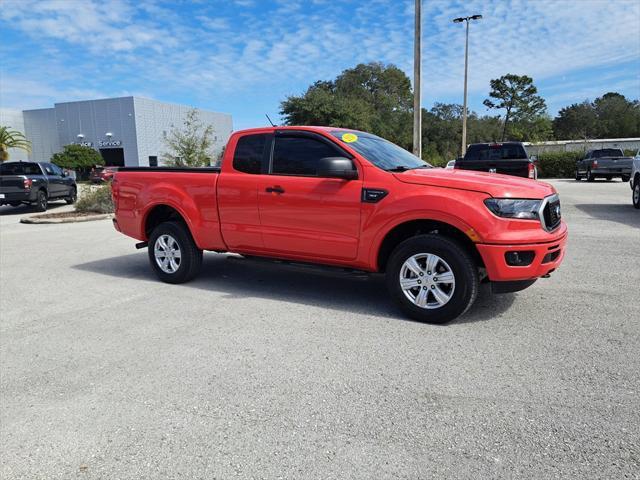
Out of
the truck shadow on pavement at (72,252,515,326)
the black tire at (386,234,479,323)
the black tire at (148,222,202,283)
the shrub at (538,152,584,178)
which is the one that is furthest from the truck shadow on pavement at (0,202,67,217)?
the shrub at (538,152,584,178)

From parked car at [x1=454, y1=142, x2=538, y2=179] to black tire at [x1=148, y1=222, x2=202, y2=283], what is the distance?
8.01 m

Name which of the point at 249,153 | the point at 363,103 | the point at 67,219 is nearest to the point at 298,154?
the point at 249,153

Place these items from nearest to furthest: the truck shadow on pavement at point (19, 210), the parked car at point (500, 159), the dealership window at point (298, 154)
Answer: the dealership window at point (298, 154)
the parked car at point (500, 159)
the truck shadow on pavement at point (19, 210)

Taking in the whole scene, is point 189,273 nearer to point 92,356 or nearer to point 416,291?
point 92,356

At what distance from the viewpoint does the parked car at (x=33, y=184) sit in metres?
16.4

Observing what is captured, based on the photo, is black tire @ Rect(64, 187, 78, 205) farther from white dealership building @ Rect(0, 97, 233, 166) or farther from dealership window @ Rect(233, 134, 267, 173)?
white dealership building @ Rect(0, 97, 233, 166)

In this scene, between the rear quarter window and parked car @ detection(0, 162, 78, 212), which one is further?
the rear quarter window

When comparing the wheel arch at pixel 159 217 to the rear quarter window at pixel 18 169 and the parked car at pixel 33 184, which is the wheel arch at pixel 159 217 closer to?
the parked car at pixel 33 184

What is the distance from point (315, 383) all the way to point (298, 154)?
2.76m

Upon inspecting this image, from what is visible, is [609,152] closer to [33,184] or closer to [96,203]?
[96,203]

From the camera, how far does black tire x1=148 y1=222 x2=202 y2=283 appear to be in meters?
6.26

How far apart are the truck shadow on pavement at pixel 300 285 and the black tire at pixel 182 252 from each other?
6.3 inches

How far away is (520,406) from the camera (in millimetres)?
3104

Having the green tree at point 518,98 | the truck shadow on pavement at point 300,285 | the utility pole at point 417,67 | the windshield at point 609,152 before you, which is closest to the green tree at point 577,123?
the green tree at point 518,98
